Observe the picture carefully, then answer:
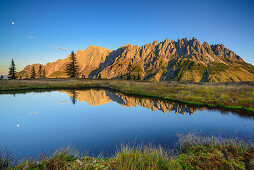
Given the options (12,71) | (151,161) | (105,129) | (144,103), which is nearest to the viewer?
(151,161)

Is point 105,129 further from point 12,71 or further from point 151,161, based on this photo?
point 12,71

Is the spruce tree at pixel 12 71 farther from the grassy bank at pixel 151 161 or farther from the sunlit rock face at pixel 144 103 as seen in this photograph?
the grassy bank at pixel 151 161

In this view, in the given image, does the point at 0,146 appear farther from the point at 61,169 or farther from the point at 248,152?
the point at 248,152

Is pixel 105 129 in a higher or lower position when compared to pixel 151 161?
lower

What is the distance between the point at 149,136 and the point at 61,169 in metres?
5.64

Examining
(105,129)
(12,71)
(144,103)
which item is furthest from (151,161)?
(12,71)

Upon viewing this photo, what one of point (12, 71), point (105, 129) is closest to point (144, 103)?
point (105, 129)

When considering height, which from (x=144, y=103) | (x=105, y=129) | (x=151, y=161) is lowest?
(x=105, y=129)

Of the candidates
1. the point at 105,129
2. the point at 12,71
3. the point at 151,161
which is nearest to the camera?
the point at 151,161

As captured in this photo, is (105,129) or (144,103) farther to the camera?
(144,103)

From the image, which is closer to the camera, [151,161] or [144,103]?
[151,161]

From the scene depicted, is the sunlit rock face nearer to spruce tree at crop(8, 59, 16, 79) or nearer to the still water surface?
the still water surface

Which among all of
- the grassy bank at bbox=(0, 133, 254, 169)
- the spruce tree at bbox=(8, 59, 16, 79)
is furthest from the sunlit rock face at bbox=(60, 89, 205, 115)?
the spruce tree at bbox=(8, 59, 16, 79)

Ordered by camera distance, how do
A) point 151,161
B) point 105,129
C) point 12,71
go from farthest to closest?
point 12,71
point 105,129
point 151,161
